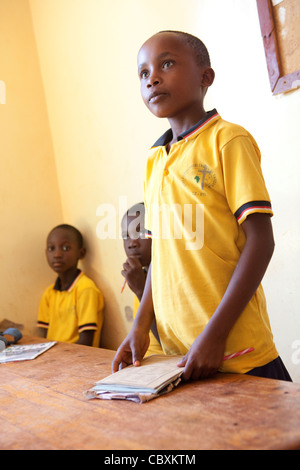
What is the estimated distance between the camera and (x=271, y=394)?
95cm

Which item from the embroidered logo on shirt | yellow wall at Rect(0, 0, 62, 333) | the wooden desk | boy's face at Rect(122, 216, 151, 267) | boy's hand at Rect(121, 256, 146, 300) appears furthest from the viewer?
yellow wall at Rect(0, 0, 62, 333)

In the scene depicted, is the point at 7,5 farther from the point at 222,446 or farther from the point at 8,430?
the point at 222,446

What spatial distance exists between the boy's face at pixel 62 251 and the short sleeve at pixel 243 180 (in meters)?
1.56

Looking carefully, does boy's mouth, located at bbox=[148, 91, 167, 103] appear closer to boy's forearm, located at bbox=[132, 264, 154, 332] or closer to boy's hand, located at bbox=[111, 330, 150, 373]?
boy's forearm, located at bbox=[132, 264, 154, 332]

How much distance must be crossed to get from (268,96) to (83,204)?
1247 mm

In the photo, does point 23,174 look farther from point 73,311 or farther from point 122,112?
point 73,311

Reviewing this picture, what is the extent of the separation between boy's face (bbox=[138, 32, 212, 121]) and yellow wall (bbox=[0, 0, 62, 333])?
1511 millimetres

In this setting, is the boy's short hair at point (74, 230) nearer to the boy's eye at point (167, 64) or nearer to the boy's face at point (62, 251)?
the boy's face at point (62, 251)

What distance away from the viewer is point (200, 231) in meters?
1.16

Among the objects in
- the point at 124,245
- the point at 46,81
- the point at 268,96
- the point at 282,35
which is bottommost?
the point at 124,245

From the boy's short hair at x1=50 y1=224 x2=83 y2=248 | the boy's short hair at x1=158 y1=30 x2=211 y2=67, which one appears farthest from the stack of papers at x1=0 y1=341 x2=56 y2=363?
the boy's short hair at x1=158 y1=30 x2=211 y2=67

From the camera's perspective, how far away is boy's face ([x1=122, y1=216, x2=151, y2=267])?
210 centimetres

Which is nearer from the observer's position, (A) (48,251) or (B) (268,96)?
(B) (268,96)
